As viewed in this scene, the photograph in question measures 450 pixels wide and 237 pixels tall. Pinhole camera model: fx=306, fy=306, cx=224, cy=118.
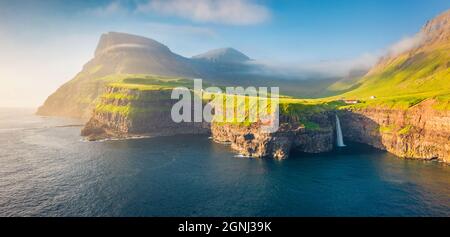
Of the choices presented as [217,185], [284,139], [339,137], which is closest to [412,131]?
[339,137]

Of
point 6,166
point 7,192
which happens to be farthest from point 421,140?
point 6,166

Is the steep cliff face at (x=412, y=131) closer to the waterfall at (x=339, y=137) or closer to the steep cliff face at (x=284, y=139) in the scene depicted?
the waterfall at (x=339, y=137)

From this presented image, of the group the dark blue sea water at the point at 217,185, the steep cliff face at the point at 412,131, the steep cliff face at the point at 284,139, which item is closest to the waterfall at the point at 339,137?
the steep cliff face at the point at 284,139

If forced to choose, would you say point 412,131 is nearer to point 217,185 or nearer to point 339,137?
point 339,137

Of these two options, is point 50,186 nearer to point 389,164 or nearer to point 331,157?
point 331,157

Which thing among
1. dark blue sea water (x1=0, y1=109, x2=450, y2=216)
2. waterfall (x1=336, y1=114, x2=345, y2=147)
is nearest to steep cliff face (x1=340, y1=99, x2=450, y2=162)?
dark blue sea water (x1=0, y1=109, x2=450, y2=216)

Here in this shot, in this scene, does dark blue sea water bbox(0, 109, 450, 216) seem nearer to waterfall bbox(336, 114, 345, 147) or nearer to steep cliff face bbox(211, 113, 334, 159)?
steep cliff face bbox(211, 113, 334, 159)
